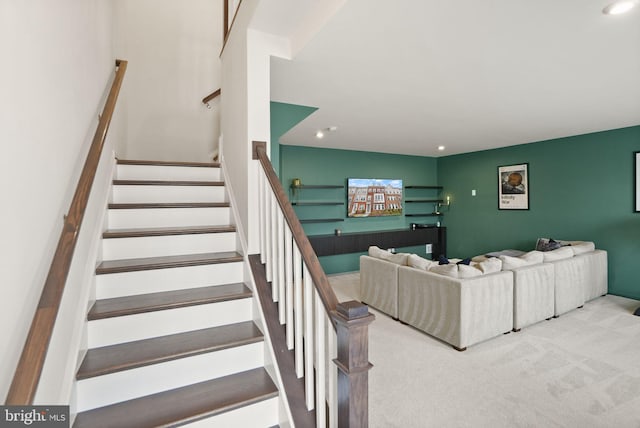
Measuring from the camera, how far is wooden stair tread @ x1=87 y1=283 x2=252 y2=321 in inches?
66.3

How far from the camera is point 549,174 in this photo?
531 cm

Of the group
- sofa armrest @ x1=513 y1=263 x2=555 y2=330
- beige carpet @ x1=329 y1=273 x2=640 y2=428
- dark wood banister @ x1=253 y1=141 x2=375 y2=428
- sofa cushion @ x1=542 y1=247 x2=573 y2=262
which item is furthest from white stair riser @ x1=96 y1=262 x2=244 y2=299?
sofa cushion @ x1=542 y1=247 x2=573 y2=262

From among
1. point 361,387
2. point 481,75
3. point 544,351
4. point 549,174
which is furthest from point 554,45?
point 549,174

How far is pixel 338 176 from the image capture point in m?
6.14

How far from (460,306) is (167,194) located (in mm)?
2909

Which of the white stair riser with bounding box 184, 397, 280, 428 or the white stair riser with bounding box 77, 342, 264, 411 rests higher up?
the white stair riser with bounding box 77, 342, 264, 411

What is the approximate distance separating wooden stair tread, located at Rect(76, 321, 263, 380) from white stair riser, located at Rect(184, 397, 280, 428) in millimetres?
318

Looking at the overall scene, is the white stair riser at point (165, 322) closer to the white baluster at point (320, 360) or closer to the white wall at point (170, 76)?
the white baluster at point (320, 360)

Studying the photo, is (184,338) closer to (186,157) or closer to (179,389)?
(179,389)

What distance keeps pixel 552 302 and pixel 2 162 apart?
16.0ft

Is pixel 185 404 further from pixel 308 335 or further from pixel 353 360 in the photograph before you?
pixel 353 360

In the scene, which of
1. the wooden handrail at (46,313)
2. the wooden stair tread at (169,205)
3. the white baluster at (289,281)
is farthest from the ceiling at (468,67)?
the wooden handrail at (46,313)

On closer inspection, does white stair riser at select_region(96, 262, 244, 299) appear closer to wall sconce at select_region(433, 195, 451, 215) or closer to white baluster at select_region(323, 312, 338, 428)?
white baluster at select_region(323, 312, 338, 428)

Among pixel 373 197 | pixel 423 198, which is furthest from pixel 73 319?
pixel 423 198
